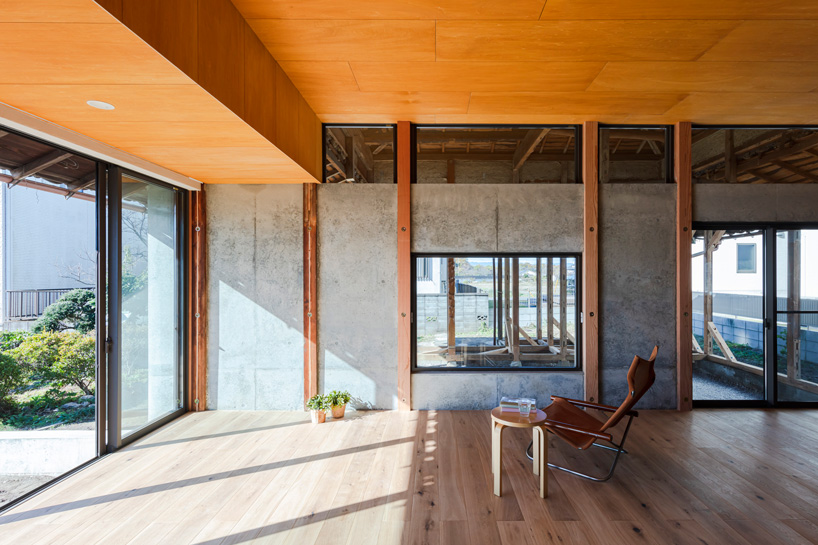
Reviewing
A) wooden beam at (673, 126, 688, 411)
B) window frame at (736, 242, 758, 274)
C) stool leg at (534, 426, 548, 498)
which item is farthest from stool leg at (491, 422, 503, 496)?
window frame at (736, 242, 758, 274)

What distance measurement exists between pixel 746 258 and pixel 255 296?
6.13 m

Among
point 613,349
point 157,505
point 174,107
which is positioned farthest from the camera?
point 613,349

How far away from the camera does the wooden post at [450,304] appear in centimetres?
518

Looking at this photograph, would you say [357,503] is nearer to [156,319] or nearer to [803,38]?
[156,319]

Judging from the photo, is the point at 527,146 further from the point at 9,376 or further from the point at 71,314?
the point at 9,376

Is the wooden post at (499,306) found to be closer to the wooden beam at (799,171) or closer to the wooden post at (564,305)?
the wooden post at (564,305)

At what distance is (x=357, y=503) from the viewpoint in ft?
10.00

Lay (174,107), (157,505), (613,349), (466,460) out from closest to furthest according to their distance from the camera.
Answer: (174,107), (157,505), (466,460), (613,349)

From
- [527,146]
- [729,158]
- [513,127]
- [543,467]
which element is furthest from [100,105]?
[729,158]

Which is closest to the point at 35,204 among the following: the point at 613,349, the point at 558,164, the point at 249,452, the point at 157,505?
the point at 157,505

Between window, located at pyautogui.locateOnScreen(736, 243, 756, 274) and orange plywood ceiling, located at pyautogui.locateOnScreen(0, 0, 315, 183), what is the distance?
5503 millimetres

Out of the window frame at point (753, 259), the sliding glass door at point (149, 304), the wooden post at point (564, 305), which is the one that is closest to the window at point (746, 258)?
the window frame at point (753, 259)

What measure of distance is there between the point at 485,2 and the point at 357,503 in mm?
3599

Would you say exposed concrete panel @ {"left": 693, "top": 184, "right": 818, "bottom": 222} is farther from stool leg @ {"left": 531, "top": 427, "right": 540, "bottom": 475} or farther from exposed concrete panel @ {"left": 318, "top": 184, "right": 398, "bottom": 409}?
exposed concrete panel @ {"left": 318, "top": 184, "right": 398, "bottom": 409}
